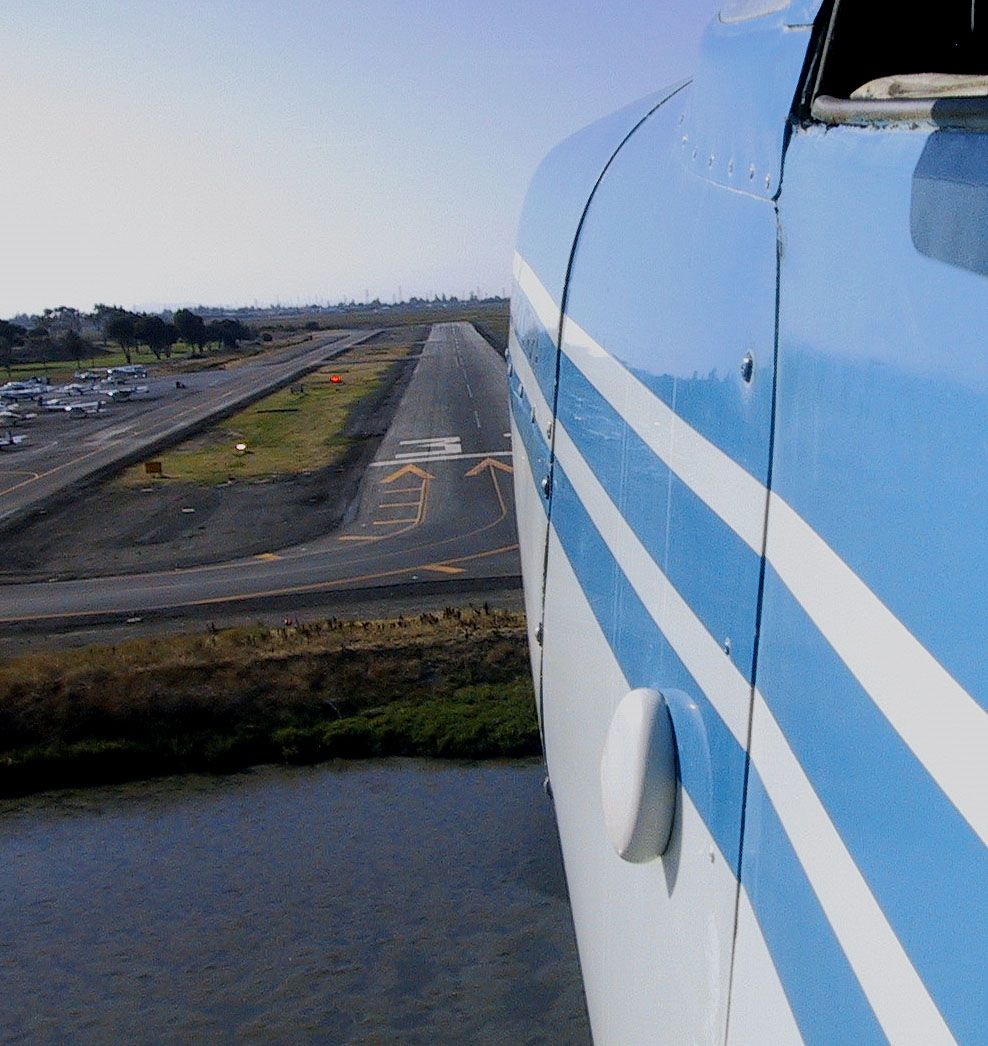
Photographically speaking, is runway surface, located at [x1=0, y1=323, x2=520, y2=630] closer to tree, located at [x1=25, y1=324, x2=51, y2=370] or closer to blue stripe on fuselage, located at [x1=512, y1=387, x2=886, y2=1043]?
blue stripe on fuselage, located at [x1=512, y1=387, x2=886, y2=1043]

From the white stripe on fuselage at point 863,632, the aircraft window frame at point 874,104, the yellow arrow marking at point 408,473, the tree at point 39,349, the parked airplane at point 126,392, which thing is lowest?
the tree at point 39,349

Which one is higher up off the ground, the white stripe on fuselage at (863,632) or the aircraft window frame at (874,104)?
the aircraft window frame at (874,104)

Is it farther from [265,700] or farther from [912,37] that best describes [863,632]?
[265,700]

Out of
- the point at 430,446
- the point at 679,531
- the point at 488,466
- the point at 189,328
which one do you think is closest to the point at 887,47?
the point at 679,531

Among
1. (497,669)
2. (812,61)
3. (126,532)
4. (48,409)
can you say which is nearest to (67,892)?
(497,669)

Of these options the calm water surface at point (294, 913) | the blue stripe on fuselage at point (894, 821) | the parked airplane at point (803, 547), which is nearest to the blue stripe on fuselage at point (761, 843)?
the parked airplane at point (803, 547)

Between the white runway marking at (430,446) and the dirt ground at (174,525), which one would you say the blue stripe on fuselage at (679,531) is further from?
the white runway marking at (430,446)

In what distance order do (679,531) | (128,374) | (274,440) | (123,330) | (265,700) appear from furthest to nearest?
1. (123,330)
2. (128,374)
3. (274,440)
4. (265,700)
5. (679,531)
